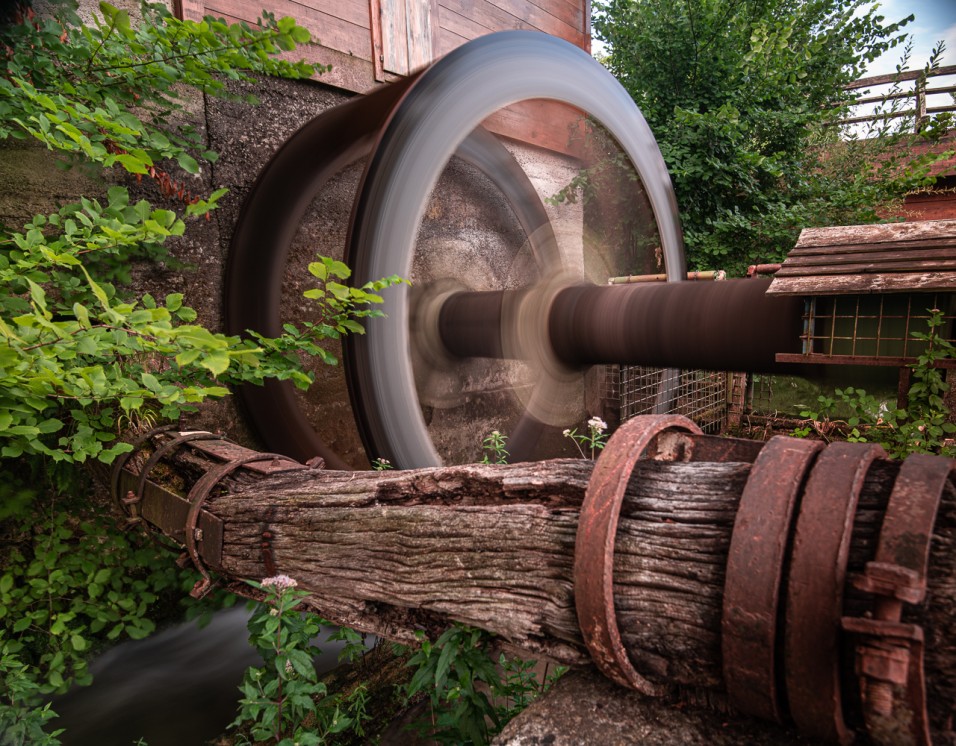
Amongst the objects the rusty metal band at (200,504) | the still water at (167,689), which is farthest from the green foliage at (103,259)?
the still water at (167,689)

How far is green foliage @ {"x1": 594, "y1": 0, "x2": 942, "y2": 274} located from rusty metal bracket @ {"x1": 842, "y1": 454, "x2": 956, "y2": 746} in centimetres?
526

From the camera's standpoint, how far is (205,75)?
187 centimetres

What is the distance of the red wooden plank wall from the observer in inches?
123

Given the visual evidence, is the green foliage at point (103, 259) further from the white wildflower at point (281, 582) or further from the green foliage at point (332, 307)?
the white wildflower at point (281, 582)

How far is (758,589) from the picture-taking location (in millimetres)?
681

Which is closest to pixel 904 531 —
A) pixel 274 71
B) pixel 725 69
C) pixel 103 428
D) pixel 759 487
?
pixel 759 487

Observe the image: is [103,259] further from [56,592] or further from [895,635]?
[895,635]

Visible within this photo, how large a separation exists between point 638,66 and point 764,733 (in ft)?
20.8

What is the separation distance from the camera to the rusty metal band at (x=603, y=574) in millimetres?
779

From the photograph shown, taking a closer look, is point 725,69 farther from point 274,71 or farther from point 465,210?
point 274,71

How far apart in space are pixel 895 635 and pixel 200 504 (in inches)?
57.5

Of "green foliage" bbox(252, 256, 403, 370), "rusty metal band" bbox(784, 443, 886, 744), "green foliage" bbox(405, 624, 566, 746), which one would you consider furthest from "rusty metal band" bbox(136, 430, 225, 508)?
"rusty metal band" bbox(784, 443, 886, 744)

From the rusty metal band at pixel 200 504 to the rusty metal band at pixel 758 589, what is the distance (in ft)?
4.15

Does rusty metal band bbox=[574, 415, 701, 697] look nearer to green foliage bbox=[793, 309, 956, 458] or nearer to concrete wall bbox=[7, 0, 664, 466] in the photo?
green foliage bbox=[793, 309, 956, 458]
